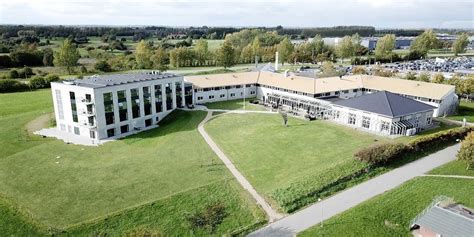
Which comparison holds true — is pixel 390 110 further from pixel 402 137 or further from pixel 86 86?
pixel 86 86

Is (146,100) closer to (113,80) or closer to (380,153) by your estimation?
(113,80)

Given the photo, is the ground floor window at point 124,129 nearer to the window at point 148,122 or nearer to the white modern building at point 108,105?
the white modern building at point 108,105

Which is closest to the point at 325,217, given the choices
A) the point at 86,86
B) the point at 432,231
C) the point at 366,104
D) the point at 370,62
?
the point at 432,231

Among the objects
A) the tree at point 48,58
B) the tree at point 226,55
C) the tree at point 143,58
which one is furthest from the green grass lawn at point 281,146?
the tree at point 48,58

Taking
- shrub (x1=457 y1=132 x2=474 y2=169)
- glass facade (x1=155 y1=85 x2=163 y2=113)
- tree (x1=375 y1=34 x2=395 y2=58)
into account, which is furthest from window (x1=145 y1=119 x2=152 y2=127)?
tree (x1=375 y1=34 x2=395 y2=58)

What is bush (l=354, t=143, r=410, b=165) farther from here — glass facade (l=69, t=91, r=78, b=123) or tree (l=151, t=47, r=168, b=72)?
tree (l=151, t=47, r=168, b=72)

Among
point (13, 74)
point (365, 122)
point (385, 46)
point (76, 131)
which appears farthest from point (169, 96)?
point (385, 46)
